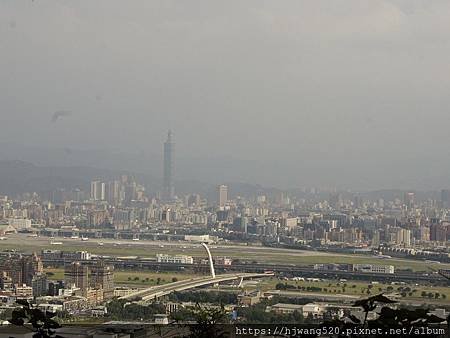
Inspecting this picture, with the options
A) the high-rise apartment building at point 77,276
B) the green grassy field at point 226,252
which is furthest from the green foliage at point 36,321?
the green grassy field at point 226,252

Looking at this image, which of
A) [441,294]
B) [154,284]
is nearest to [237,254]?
[154,284]

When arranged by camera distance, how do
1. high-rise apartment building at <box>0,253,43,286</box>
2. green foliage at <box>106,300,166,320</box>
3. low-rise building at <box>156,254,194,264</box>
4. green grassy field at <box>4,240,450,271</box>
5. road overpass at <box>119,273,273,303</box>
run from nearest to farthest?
1. green foliage at <box>106,300,166,320</box>
2. road overpass at <box>119,273,273,303</box>
3. high-rise apartment building at <box>0,253,43,286</box>
4. green grassy field at <box>4,240,450,271</box>
5. low-rise building at <box>156,254,194,264</box>

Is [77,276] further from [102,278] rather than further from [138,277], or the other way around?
[138,277]

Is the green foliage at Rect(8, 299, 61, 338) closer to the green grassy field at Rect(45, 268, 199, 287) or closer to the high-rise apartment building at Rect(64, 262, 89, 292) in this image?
the high-rise apartment building at Rect(64, 262, 89, 292)

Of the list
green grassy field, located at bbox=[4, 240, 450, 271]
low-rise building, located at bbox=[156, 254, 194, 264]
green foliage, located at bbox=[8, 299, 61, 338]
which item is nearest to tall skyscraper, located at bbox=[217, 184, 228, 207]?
green grassy field, located at bbox=[4, 240, 450, 271]

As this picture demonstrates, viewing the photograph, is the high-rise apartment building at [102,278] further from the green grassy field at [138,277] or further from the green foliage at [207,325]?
the green foliage at [207,325]

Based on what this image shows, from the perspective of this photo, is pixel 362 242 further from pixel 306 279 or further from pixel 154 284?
pixel 154 284
